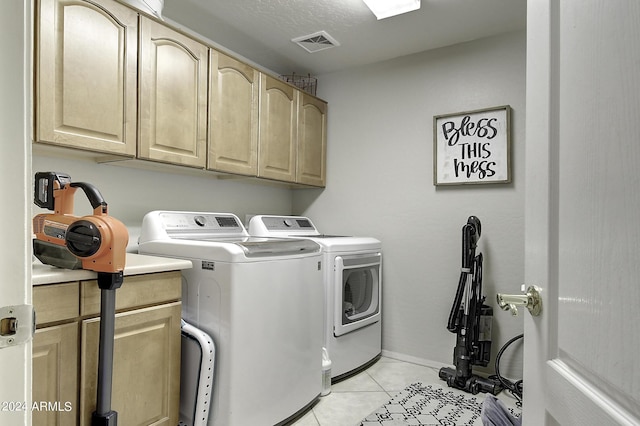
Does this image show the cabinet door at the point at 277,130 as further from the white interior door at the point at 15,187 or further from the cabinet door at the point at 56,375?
the white interior door at the point at 15,187

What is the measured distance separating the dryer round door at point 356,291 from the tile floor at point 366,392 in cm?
34

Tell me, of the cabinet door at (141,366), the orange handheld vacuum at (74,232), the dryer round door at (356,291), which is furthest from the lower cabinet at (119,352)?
the dryer round door at (356,291)

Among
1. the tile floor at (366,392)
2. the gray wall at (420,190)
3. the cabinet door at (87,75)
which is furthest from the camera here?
the gray wall at (420,190)

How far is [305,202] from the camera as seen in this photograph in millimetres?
3512

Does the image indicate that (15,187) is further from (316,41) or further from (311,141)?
(311,141)

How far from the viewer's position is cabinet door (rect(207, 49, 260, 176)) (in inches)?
92.6

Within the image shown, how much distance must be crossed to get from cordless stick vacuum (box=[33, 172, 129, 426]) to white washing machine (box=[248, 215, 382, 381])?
130 cm

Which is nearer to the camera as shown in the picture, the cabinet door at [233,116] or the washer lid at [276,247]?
the washer lid at [276,247]

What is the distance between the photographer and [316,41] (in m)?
2.75

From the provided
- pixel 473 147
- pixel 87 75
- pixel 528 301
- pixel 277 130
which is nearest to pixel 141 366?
pixel 87 75

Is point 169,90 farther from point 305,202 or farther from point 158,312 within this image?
point 305,202

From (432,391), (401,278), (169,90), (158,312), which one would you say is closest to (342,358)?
(432,391)

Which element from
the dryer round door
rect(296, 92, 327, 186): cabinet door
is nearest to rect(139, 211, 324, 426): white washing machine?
the dryer round door

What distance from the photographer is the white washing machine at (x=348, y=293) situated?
2477mm
